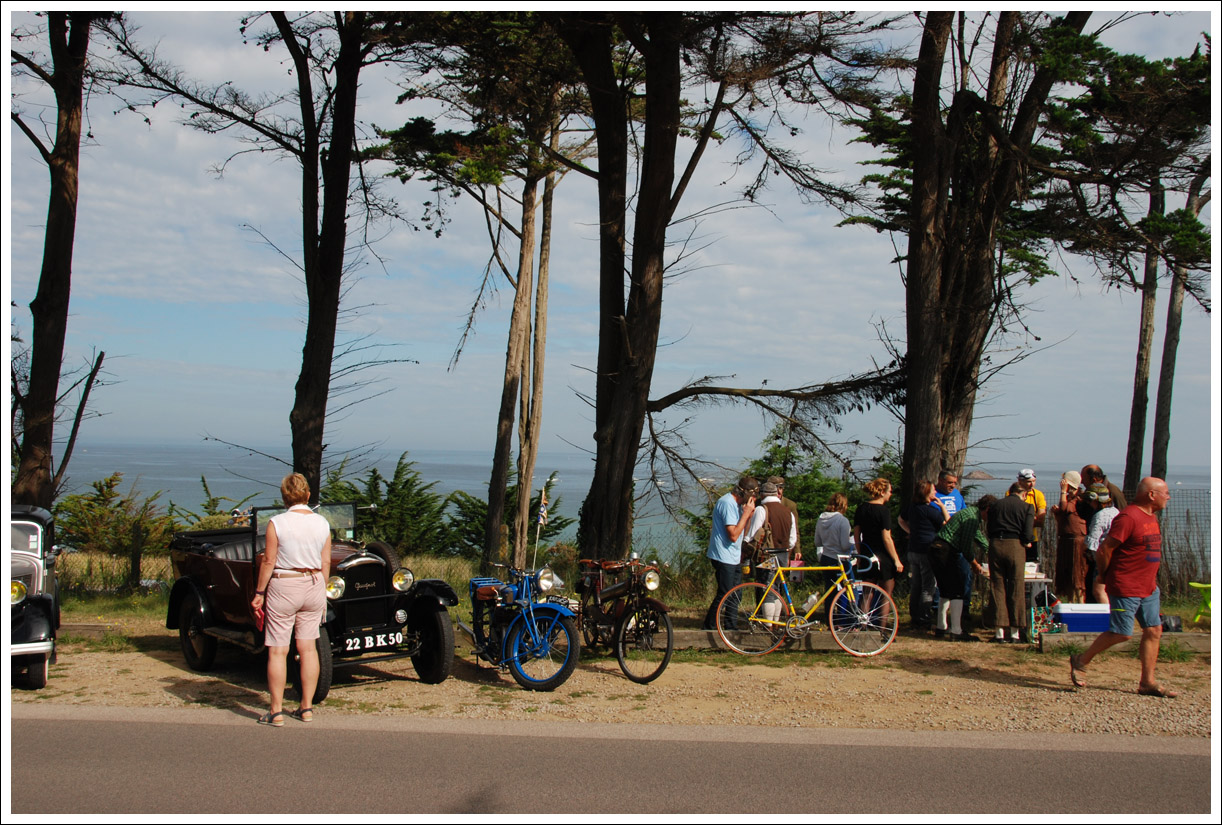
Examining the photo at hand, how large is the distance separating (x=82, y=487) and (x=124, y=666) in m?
17.8

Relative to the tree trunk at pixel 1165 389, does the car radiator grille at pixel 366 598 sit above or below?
below

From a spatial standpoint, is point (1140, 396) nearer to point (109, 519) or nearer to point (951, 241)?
point (951, 241)

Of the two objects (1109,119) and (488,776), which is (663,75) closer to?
(1109,119)

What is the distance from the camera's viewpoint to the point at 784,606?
10.2m

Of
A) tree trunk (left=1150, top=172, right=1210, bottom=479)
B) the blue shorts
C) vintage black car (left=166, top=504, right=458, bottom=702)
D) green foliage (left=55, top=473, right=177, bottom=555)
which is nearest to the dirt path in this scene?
vintage black car (left=166, top=504, right=458, bottom=702)

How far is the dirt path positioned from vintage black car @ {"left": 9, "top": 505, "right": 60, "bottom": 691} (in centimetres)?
26

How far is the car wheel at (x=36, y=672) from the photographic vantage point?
841 cm

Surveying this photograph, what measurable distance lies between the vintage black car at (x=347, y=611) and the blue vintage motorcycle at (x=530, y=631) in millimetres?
405

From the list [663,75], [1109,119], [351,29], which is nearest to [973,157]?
[1109,119]

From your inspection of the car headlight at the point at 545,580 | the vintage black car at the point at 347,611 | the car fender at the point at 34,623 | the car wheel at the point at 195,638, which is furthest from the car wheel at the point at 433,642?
the car fender at the point at 34,623

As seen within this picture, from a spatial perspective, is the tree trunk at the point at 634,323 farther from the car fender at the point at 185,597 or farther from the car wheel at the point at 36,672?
the car wheel at the point at 36,672

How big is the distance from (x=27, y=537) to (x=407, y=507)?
21.0 metres

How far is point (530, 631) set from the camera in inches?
341

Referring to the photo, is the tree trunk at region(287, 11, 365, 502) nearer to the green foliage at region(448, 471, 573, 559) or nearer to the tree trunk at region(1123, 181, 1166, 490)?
the green foliage at region(448, 471, 573, 559)
